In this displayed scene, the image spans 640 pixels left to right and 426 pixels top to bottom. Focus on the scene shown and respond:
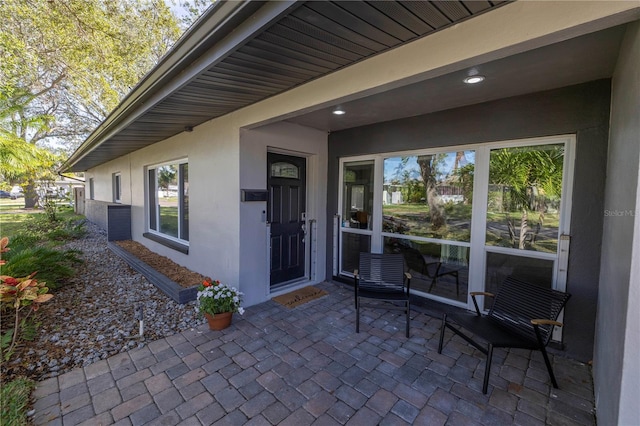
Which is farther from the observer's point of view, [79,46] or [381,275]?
[79,46]

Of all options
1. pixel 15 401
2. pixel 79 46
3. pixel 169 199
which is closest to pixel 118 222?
pixel 169 199

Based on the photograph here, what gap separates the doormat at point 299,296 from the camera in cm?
375

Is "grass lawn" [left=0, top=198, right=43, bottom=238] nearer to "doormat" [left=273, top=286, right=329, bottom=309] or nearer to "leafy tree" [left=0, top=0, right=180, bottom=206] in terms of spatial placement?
"leafy tree" [left=0, top=0, right=180, bottom=206]

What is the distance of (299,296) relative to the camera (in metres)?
3.99

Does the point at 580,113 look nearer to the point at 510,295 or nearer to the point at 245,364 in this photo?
the point at 510,295

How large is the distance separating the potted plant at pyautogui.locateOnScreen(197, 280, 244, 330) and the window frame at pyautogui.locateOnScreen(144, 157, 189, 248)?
2087 mm

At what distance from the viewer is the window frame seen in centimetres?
501

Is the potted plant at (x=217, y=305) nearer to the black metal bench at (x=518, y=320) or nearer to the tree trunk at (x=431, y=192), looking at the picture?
the black metal bench at (x=518, y=320)

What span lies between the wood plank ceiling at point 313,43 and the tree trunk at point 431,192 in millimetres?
1986

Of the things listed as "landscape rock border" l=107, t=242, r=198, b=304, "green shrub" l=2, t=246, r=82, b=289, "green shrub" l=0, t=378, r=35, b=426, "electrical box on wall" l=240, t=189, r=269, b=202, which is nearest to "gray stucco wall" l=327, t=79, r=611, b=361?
"electrical box on wall" l=240, t=189, r=269, b=202

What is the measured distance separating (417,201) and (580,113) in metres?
1.77

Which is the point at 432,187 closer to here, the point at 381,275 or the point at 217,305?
the point at 381,275

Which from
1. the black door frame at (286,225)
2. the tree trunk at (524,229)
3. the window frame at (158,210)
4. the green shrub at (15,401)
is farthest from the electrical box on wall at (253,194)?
the tree trunk at (524,229)

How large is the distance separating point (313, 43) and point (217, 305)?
268cm
